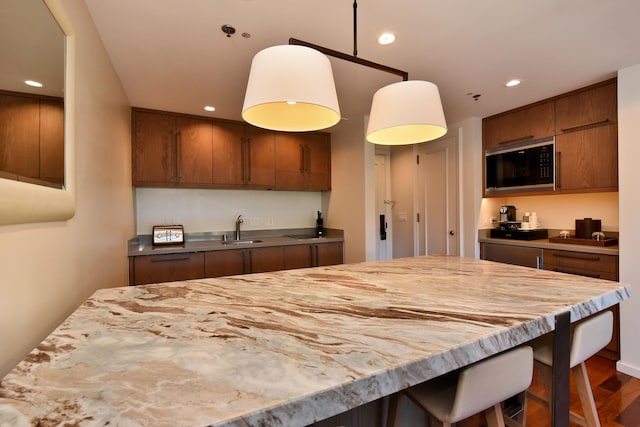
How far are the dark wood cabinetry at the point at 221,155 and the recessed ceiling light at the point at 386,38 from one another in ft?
6.34

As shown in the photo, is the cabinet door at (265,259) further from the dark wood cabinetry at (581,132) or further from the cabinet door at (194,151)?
the dark wood cabinetry at (581,132)

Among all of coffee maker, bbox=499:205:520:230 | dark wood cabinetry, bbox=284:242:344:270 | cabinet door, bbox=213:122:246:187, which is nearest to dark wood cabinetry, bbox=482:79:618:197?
coffee maker, bbox=499:205:520:230

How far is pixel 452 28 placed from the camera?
1.60 meters

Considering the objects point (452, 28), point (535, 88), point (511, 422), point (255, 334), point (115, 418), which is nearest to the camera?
point (115, 418)

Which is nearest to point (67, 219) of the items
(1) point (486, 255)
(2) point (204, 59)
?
(2) point (204, 59)

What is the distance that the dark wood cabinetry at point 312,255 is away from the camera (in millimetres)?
3188

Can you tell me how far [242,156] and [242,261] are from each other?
120cm

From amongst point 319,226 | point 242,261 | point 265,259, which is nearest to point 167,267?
point 242,261

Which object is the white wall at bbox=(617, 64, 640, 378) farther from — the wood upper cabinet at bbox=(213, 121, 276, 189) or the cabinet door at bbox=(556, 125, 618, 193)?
the wood upper cabinet at bbox=(213, 121, 276, 189)

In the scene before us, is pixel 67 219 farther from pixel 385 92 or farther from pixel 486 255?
pixel 486 255

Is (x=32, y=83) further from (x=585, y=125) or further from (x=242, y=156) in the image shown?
(x=585, y=125)

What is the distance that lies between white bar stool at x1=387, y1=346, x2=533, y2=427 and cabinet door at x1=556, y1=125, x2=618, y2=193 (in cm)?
229

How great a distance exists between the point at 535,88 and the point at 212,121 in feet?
10.1

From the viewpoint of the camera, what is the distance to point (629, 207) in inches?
81.4
